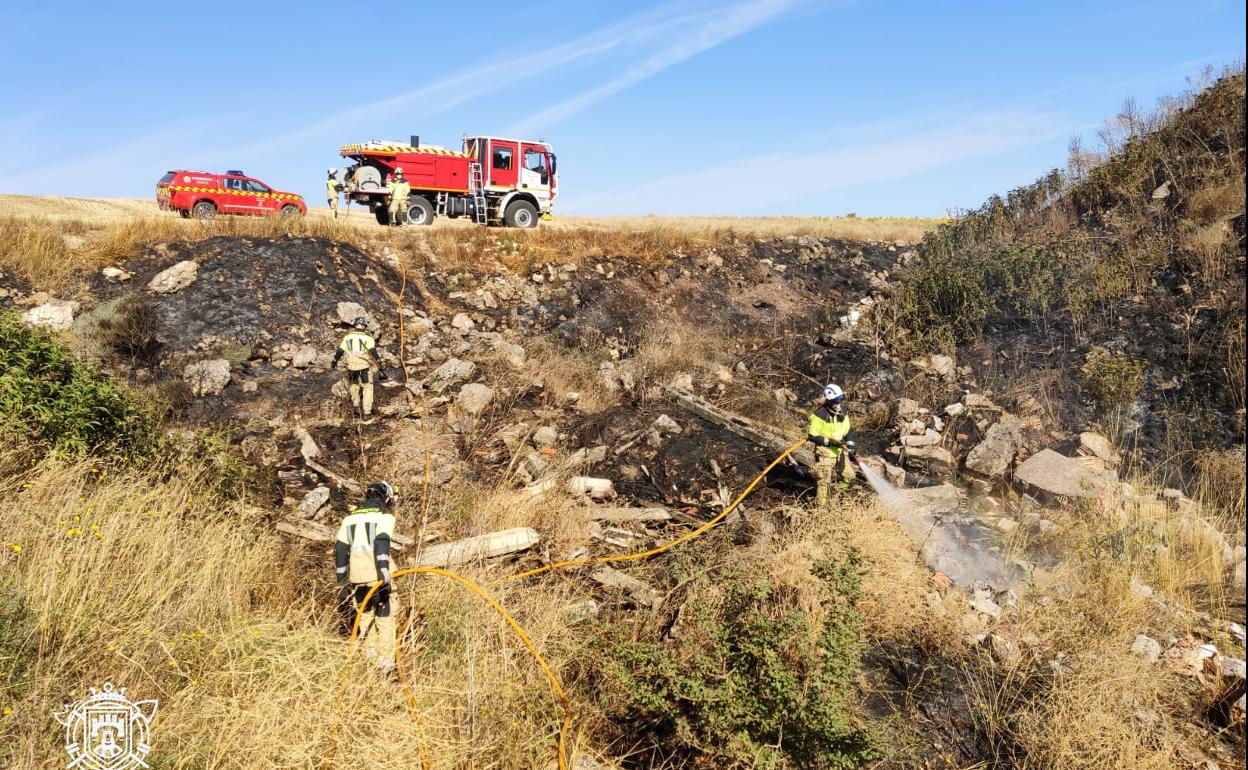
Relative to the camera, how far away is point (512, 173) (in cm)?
1881

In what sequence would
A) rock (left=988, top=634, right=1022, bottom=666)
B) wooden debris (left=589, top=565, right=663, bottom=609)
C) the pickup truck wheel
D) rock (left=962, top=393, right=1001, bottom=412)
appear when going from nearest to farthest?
rock (left=988, top=634, right=1022, bottom=666) < wooden debris (left=589, top=565, right=663, bottom=609) < rock (left=962, top=393, right=1001, bottom=412) < the pickup truck wheel

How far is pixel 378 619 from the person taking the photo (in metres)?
5.38

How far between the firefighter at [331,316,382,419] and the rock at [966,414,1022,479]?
8.10m

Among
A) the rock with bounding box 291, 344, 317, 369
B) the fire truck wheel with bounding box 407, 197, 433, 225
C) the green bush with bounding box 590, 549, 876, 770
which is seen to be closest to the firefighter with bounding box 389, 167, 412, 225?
the fire truck wheel with bounding box 407, 197, 433, 225

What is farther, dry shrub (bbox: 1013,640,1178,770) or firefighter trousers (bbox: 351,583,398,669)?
firefighter trousers (bbox: 351,583,398,669)

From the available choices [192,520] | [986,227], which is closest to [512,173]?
[986,227]

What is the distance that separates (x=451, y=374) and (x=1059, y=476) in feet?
27.9

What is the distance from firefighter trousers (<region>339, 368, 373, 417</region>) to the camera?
10414 millimetres

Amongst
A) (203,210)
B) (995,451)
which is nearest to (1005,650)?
(995,451)

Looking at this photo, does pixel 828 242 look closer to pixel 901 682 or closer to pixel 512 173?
pixel 512 173

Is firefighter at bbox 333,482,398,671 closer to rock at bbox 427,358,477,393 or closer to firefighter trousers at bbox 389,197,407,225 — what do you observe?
rock at bbox 427,358,477,393

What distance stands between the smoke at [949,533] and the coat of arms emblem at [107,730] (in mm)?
6316

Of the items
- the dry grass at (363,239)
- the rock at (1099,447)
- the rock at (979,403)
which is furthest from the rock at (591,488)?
the dry grass at (363,239)

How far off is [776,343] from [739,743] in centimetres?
1135
